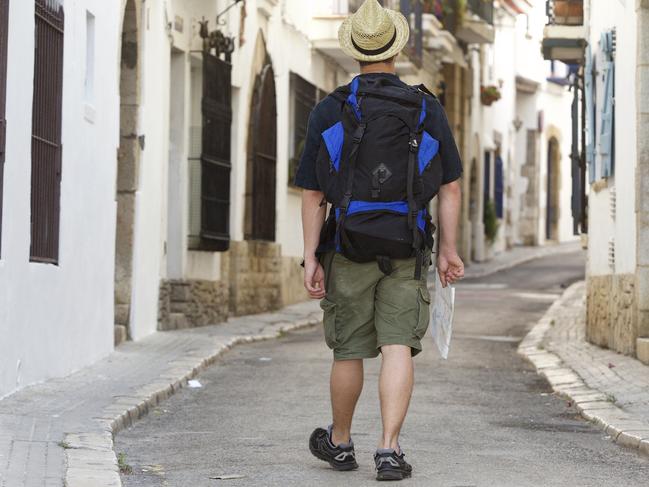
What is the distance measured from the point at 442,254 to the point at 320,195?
1.96 feet

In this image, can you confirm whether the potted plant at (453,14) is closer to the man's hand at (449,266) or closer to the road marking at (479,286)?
the road marking at (479,286)

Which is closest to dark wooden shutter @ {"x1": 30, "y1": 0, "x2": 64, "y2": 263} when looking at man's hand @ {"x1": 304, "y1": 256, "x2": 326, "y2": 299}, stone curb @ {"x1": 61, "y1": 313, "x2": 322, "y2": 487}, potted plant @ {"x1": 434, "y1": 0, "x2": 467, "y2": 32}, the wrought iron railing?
stone curb @ {"x1": 61, "y1": 313, "x2": 322, "y2": 487}

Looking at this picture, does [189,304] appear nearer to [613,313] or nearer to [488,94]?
[613,313]

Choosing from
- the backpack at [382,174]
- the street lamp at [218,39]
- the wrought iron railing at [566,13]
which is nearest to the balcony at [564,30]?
the wrought iron railing at [566,13]

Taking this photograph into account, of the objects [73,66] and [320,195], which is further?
[73,66]

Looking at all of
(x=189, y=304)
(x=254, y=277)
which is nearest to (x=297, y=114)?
(x=254, y=277)

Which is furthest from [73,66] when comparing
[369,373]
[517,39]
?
[517,39]

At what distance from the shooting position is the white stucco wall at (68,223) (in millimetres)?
10102

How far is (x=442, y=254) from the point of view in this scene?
7281 mm

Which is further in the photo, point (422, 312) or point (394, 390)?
point (422, 312)

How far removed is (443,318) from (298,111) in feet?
58.7

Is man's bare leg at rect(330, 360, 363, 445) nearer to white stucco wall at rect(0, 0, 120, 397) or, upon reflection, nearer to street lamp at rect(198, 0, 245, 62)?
white stucco wall at rect(0, 0, 120, 397)

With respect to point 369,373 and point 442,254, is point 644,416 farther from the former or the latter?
point 369,373

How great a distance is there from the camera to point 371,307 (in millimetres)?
7227
